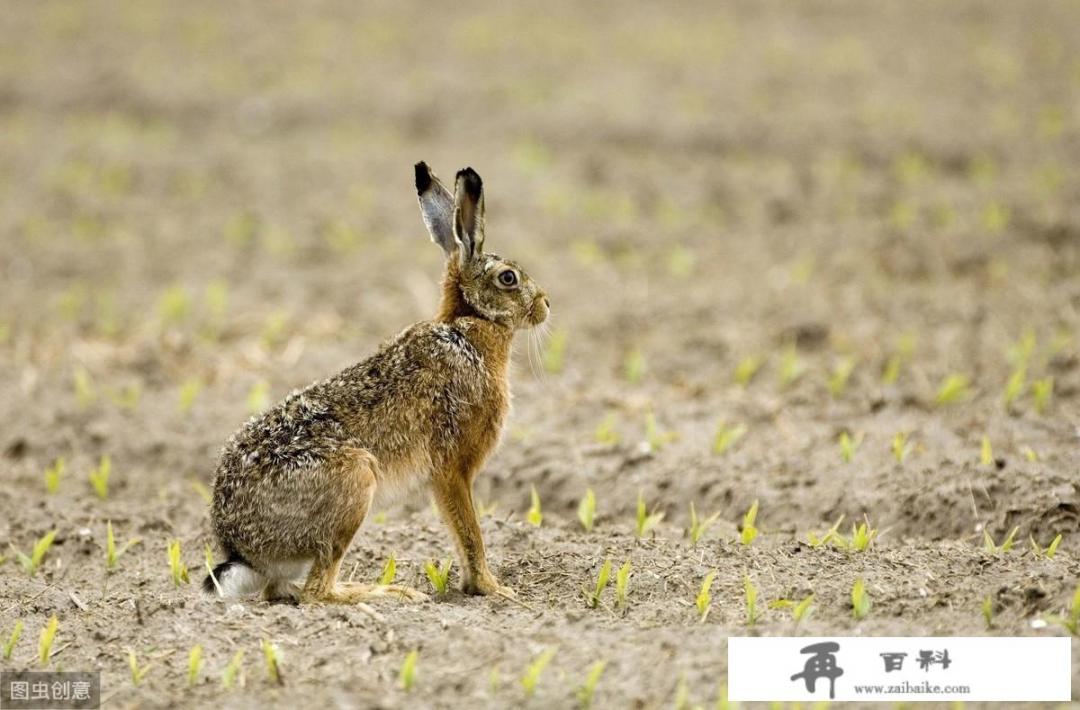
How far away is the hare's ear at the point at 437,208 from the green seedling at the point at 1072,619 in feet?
9.82

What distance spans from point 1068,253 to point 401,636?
7877mm

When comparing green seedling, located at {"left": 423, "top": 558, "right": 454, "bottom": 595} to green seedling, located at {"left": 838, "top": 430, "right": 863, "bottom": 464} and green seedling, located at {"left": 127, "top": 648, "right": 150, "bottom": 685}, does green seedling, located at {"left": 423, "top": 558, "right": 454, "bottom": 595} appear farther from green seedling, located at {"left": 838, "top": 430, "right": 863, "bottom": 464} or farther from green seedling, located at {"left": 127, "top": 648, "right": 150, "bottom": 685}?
green seedling, located at {"left": 838, "top": 430, "right": 863, "bottom": 464}

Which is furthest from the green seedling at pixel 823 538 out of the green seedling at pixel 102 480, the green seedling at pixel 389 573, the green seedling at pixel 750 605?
the green seedling at pixel 102 480

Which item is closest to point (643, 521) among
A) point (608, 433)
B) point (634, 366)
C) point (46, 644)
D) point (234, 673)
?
point (608, 433)

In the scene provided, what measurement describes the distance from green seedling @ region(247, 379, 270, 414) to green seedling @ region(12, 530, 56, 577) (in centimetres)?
202

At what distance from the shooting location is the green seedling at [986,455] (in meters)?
6.75

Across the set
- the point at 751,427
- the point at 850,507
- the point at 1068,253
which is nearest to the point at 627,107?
the point at 1068,253

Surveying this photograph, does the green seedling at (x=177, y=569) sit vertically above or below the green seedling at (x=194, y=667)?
above

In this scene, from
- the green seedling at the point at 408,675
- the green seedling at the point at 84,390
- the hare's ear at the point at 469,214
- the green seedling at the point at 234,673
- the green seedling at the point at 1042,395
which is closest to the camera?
the green seedling at the point at 408,675

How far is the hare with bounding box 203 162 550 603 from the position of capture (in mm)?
5203

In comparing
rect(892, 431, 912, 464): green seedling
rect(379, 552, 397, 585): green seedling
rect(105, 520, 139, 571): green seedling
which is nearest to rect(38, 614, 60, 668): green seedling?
rect(105, 520, 139, 571): green seedling

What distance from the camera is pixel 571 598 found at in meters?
5.48

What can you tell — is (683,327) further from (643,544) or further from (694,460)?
(643,544)

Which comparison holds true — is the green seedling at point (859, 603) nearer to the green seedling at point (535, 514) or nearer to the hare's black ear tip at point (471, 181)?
the green seedling at point (535, 514)
